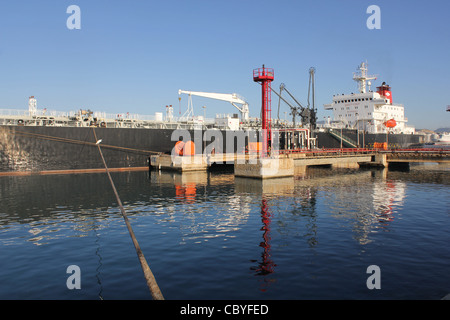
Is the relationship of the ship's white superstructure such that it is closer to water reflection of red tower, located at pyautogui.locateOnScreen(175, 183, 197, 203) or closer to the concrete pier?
the concrete pier

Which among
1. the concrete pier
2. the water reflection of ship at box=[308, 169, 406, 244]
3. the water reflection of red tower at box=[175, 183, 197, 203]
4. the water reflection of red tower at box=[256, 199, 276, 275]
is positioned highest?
the concrete pier

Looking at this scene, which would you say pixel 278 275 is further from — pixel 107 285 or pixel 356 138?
pixel 356 138

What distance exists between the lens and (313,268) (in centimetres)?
1102

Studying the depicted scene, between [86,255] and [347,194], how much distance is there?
72.4ft

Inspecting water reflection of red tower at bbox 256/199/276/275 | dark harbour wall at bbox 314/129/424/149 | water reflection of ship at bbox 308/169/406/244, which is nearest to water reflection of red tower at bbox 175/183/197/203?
water reflection of red tower at bbox 256/199/276/275

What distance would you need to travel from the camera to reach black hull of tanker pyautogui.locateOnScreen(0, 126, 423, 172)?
39.7 meters

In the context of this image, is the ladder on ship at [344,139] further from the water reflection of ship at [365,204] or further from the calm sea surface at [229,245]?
the calm sea surface at [229,245]

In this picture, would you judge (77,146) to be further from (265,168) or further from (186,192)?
(265,168)

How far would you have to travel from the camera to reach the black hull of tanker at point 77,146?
39.7 m

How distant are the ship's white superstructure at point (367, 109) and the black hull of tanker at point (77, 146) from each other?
48815 mm

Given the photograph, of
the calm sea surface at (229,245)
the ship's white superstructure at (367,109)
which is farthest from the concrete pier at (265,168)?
the ship's white superstructure at (367,109)

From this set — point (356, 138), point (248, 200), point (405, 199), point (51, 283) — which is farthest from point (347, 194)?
point (356, 138)

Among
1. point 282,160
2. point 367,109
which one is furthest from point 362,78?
point 282,160

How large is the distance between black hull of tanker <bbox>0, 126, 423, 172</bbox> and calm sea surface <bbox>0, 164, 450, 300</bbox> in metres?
16.7
